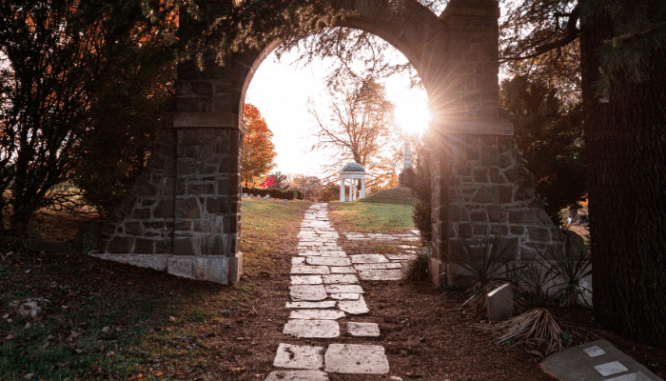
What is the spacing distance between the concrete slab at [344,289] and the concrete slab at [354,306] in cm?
36

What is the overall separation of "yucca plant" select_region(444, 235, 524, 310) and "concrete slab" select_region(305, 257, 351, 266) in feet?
7.73

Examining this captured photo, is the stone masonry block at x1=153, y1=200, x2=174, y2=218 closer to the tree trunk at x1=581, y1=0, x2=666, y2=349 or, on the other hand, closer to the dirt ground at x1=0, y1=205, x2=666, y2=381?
the dirt ground at x1=0, y1=205, x2=666, y2=381

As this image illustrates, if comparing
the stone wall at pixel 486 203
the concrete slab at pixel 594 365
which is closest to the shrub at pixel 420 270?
the stone wall at pixel 486 203

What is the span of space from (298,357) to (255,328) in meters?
0.92

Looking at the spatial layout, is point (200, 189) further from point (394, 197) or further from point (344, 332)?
point (394, 197)

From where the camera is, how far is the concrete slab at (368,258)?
24.4 feet

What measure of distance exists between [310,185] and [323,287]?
28.8m

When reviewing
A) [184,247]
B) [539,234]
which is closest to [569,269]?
[539,234]

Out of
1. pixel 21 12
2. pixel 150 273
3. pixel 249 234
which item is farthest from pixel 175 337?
pixel 249 234

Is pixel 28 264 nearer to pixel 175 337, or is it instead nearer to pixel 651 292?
pixel 175 337

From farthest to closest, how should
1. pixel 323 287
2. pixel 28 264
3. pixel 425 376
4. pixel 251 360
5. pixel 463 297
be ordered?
1. pixel 323 287
2. pixel 463 297
3. pixel 28 264
4. pixel 251 360
5. pixel 425 376

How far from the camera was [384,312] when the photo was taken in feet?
15.8

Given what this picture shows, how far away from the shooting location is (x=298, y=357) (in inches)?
138

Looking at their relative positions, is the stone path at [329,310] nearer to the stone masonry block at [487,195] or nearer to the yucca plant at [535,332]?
the yucca plant at [535,332]
